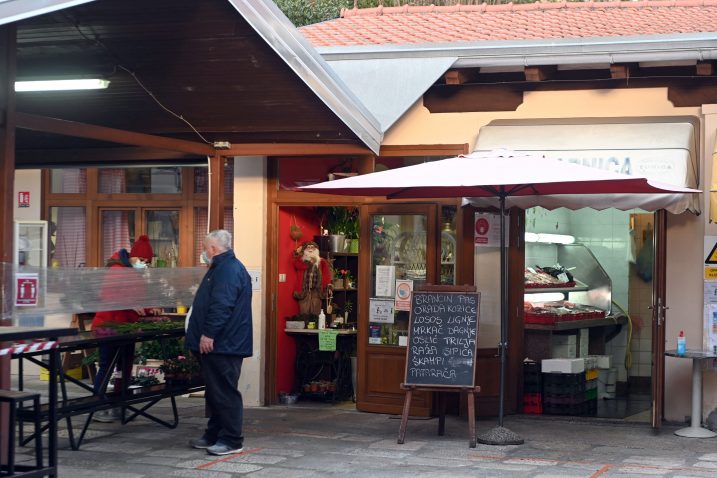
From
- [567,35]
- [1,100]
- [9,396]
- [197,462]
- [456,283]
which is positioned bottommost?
[197,462]

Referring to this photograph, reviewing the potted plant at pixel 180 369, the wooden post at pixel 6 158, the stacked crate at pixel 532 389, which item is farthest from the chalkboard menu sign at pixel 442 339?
the wooden post at pixel 6 158

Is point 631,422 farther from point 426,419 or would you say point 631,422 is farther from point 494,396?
point 426,419

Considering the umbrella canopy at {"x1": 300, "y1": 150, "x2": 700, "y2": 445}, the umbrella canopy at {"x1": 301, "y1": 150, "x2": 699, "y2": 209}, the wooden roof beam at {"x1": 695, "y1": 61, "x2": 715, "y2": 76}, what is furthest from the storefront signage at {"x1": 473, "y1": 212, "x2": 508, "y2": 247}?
the wooden roof beam at {"x1": 695, "y1": 61, "x2": 715, "y2": 76}

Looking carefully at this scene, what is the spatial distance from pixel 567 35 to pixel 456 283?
→ 275 centimetres

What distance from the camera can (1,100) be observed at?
675 cm

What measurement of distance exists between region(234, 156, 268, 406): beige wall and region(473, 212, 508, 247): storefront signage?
2275mm

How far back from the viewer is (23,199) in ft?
43.2

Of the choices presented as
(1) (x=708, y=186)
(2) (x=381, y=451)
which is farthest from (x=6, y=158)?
(1) (x=708, y=186)

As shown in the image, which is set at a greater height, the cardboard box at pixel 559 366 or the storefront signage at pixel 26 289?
the storefront signage at pixel 26 289

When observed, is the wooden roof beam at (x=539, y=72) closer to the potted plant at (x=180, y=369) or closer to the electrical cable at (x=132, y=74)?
the electrical cable at (x=132, y=74)

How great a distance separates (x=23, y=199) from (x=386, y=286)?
513 centimetres

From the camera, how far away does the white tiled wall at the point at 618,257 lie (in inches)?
531

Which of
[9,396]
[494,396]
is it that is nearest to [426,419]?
[494,396]

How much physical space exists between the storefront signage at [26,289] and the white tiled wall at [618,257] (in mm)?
7358
